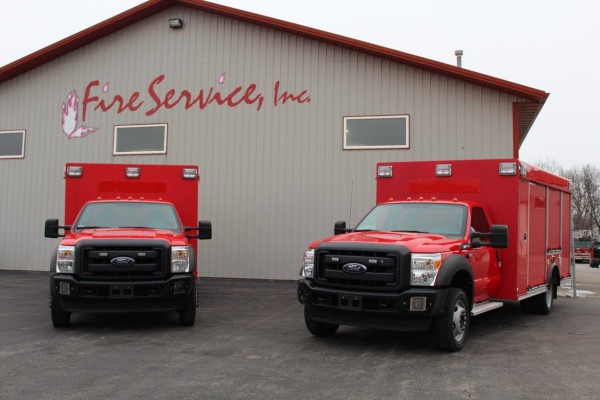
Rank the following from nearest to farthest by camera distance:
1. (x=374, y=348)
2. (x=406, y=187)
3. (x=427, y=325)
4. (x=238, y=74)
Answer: (x=427, y=325) < (x=374, y=348) < (x=406, y=187) < (x=238, y=74)

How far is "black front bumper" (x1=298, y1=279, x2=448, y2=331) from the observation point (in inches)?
279

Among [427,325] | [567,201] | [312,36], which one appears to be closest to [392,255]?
[427,325]

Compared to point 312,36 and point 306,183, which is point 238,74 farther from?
point 306,183

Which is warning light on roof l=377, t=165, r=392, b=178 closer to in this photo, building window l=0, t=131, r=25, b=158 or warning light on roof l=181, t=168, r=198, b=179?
warning light on roof l=181, t=168, r=198, b=179

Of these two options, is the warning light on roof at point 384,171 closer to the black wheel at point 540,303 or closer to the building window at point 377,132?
the black wheel at point 540,303

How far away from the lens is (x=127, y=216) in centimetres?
1008

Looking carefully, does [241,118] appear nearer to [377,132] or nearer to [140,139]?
[140,139]

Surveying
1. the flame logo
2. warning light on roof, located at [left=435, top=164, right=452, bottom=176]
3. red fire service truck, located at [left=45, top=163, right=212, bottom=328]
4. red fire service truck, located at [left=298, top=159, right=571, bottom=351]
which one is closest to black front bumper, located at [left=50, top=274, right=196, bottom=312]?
red fire service truck, located at [left=45, top=163, right=212, bottom=328]

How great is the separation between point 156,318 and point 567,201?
861 centimetres

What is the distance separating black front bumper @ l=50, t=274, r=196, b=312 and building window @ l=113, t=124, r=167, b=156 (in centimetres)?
938

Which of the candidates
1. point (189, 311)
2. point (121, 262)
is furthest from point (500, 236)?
point (121, 262)

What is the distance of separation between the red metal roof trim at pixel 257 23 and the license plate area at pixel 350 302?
30.6 ft

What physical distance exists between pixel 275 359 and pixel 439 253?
7.56 feet

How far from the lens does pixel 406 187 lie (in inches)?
383
